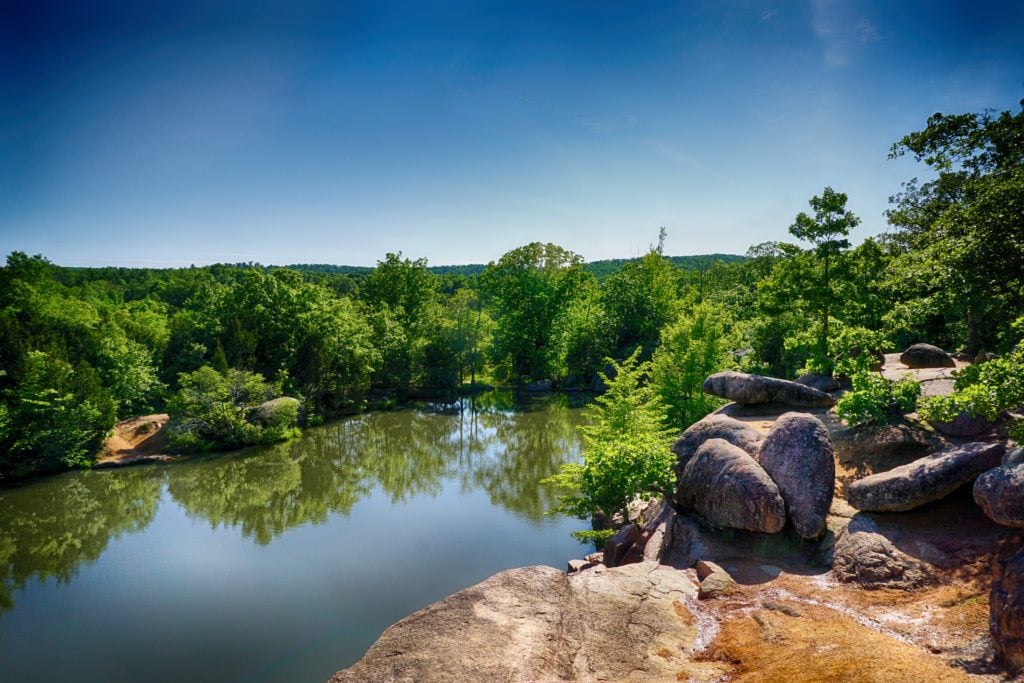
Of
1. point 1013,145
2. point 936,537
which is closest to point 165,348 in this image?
point 936,537

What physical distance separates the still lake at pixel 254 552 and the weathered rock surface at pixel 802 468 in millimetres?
6897

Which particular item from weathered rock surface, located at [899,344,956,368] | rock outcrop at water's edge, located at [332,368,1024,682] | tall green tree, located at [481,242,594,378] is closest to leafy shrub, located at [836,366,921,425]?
rock outcrop at water's edge, located at [332,368,1024,682]

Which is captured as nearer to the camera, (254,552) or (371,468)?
(254,552)

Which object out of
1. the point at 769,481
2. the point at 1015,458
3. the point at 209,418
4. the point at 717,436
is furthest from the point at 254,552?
the point at 1015,458

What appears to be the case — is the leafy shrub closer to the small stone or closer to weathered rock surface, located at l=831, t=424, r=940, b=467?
weathered rock surface, located at l=831, t=424, r=940, b=467

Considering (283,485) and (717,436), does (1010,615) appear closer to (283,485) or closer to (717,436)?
(717,436)

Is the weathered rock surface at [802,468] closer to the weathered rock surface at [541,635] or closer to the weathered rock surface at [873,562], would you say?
the weathered rock surface at [873,562]

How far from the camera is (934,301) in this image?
14.3m

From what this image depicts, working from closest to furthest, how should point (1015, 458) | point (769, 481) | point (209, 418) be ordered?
point (1015, 458), point (769, 481), point (209, 418)

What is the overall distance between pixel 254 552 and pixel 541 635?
12.6m

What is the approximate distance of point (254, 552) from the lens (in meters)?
16.2

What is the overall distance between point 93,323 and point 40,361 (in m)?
11.6

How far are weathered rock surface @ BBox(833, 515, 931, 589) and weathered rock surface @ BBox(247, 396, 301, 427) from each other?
2722 cm

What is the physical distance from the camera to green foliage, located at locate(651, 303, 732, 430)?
22.6 m
